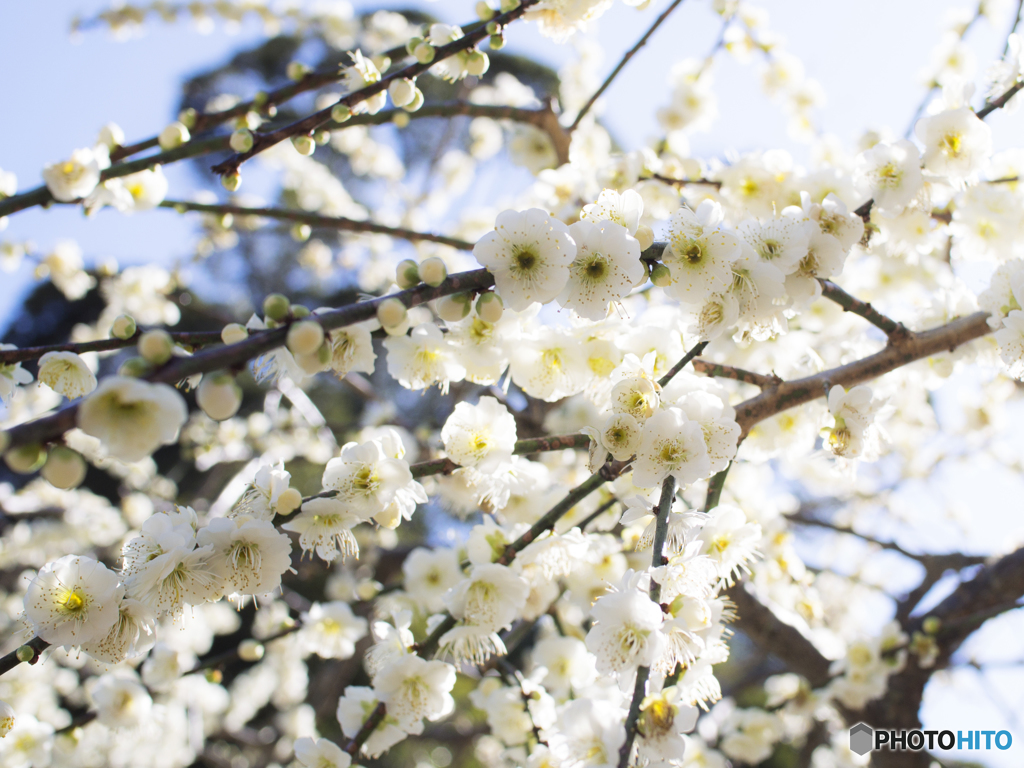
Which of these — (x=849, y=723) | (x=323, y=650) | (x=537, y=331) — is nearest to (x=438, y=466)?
(x=537, y=331)

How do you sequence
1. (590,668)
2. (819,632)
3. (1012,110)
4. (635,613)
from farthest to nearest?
(819,632), (590,668), (1012,110), (635,613)

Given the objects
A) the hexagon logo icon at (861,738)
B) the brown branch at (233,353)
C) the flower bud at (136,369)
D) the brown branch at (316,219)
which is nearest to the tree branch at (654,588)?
the brown branch at (233,353)

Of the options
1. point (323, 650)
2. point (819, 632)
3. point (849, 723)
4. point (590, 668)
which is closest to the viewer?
point (590, 668)

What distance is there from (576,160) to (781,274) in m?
1.32

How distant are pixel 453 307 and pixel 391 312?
0.12m

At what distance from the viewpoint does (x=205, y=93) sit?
863 cm

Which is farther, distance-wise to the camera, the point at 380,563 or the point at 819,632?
the point at 380,563

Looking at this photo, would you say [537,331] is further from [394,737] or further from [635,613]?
[394,737]

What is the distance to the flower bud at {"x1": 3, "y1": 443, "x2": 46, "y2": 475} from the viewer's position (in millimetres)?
524

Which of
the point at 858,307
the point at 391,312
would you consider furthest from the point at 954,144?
the point at 391,312

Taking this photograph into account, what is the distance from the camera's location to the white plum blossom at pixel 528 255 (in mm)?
809

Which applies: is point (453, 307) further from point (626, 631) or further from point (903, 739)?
point (903, 739)

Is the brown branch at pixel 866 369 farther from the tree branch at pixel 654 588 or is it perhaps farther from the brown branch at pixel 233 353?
the brown branch at pixel 233 353

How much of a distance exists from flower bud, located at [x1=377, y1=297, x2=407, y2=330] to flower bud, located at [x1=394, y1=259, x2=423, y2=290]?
6 centimetres
